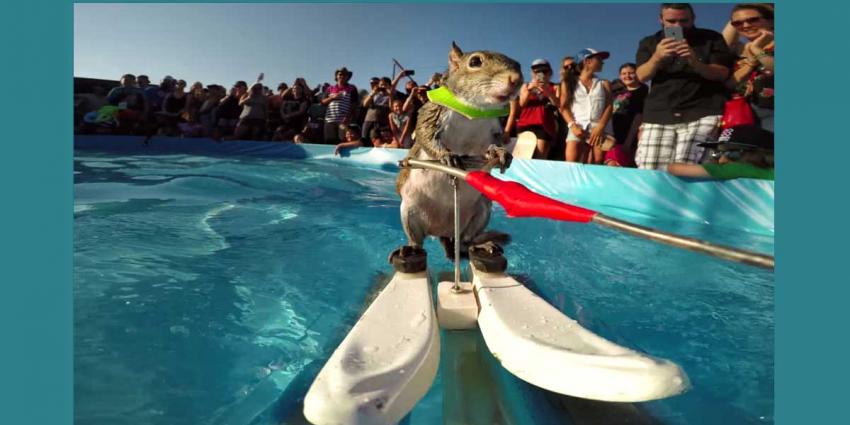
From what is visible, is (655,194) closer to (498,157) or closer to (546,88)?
(546,88)

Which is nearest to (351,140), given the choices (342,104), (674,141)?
(342,104)

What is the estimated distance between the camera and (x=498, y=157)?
1.92 metres

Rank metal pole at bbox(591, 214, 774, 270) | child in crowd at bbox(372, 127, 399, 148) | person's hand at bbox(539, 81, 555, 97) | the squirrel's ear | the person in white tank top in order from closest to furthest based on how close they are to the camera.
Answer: metal pole at bbox(591, 214, 774, 270) < the squirrel's ear < the person in white tank top < person's hand at bbox(539, 81, 555, 97) < child in crowd at bbox(372, 127, 399, 148)

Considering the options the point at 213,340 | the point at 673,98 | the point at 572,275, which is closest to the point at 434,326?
the point at 213,340

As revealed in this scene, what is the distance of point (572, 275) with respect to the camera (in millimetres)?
2684

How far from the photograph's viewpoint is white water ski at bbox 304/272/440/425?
0.95 meters

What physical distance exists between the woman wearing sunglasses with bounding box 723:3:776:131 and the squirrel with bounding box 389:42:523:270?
331cm

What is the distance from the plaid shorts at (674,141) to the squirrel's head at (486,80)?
312cm

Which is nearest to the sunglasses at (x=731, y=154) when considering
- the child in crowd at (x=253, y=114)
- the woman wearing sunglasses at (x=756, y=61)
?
the woman wearing sunglasses at (x=756, y=61)

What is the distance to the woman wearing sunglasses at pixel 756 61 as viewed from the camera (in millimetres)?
3945

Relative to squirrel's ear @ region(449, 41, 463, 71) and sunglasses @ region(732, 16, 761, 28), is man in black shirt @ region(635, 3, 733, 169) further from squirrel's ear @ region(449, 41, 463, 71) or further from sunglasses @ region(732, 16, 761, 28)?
squirrel's ear @ region(449, 41, 463, 71)

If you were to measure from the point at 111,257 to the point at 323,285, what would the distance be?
1305mm

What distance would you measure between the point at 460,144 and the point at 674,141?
132 inches

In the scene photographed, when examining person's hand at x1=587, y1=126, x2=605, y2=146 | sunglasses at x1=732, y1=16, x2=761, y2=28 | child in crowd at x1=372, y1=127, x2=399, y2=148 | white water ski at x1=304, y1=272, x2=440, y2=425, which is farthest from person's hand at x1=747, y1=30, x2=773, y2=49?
child in crowd at x1=372, y1=127, x2=399, y2=148
